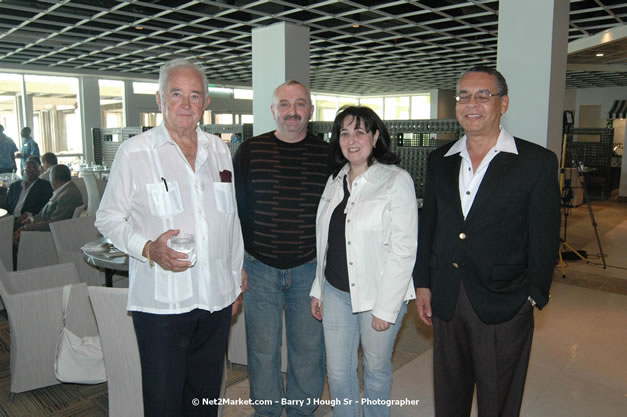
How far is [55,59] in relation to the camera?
38.0ft

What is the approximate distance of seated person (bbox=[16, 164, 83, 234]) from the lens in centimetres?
461

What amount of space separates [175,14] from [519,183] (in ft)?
21.2

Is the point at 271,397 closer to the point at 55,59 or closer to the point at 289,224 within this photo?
the point at 289,224

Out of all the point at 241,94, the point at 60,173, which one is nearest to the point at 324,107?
the point at 241,94

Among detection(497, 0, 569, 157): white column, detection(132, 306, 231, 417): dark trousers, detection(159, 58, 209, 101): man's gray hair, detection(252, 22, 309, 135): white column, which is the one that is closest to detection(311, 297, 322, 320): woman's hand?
detection(132, 306, 231, 417): dark trousers

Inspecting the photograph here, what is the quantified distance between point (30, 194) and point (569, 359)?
5.35m

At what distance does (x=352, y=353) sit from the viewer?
2000 mm

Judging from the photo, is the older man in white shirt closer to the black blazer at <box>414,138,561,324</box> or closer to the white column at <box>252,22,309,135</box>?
the black blazer at <box>414,138,561,324</box>

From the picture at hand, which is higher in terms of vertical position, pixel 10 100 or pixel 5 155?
pixel 10 100

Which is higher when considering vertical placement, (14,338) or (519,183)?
(519,183)

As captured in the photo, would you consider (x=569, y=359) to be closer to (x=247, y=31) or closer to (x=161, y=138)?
(x=161, y=138)

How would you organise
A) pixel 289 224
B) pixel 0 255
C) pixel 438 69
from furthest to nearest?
pixel 438 69, pixel 0 255, pixel 289 224

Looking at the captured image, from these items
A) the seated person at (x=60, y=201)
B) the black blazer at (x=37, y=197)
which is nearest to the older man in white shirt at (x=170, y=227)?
the seated person at (x=60, y=201)

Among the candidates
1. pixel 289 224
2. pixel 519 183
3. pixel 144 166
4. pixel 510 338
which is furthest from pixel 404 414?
pixel 144 166
